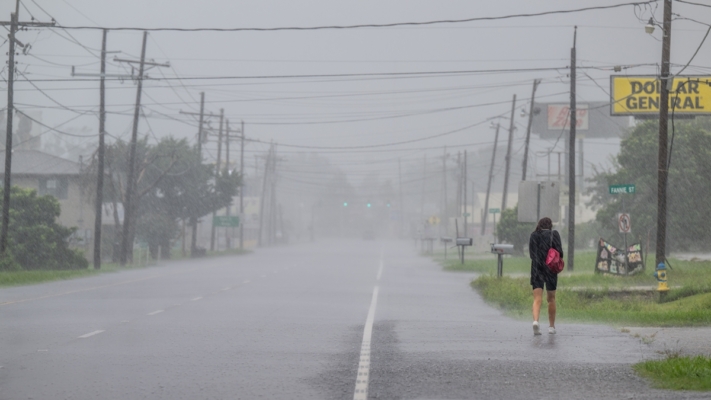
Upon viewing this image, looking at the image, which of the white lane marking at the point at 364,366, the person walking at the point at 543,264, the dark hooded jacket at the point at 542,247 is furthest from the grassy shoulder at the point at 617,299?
the white lane marking at the point at 364,366

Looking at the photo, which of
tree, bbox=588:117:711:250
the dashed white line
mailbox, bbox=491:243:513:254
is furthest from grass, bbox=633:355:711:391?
tree, bbox=588:117:711:250

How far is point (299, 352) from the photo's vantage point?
1311cm

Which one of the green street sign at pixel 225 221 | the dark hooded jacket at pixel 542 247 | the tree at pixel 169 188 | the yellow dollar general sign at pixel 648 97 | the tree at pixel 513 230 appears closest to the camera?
the dark hooded jacket at pixel 542 247

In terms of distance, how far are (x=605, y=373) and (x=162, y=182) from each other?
60.0 m

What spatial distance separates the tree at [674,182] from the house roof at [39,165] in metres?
32.4

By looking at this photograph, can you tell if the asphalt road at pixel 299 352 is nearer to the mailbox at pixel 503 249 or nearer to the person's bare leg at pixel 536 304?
the person's bare leg at pixel 536 304

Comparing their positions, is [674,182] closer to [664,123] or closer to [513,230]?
[513,230]

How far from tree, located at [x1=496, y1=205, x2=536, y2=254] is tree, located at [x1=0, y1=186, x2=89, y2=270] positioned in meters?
25.2

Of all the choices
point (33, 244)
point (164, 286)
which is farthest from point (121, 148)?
point (164, 286)

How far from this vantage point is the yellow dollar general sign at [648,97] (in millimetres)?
42469

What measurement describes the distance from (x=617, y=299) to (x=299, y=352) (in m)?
15.4

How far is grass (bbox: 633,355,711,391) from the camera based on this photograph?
10.2 meters

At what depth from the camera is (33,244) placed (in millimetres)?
45469

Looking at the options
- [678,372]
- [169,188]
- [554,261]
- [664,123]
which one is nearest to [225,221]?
[169,188]
